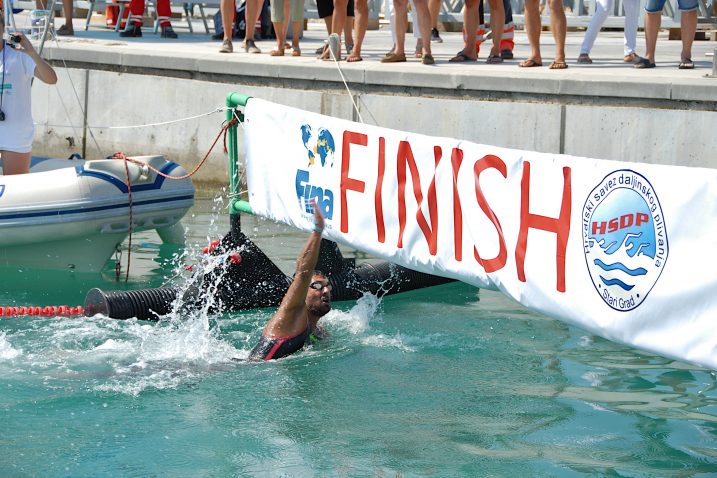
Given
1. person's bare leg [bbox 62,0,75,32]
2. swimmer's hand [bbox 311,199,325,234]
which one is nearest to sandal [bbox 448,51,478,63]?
swimmer's hand [bbox 311,199,325,234]

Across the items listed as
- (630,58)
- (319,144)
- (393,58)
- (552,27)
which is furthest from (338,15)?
(319,144)

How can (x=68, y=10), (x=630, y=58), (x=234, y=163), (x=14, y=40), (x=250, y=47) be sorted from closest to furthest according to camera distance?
(x=234, y=163), (x=14, y=40), (x=630, y=58), (x=250, y=47), (x=68, y=10)

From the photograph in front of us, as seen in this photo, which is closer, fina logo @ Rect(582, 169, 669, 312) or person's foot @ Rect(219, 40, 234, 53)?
fina logo @ Rect(582, 169, 669, 312)

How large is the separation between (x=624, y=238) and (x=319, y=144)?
277 cm

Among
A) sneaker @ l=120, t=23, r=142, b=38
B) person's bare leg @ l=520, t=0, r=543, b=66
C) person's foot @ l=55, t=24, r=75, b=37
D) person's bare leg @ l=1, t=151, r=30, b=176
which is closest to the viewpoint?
person's bare leg @ l=1, t=151, r=30, b=176

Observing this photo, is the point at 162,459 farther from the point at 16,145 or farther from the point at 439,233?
the point at 16,145

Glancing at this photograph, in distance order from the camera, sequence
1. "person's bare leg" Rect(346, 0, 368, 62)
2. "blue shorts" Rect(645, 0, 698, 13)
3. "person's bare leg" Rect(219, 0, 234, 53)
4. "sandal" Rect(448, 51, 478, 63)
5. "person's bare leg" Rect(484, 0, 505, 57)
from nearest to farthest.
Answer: "blue shorts" Rect(645, 0, 698, 13), "person's bare leg" Rect(346, 0, 368, 62), "person's bare leg" Rect(484, 0, 505, 57), "sandal" Rect(448, 51, 478, 63), "person's bare leg" Rect(219, 0, 234, 53)

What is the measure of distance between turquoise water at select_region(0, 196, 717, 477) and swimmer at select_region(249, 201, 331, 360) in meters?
0.12

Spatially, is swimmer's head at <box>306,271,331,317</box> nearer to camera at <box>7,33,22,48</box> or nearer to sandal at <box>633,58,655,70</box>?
camera at <box>7,33,22,48</box>

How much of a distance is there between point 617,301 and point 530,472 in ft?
3.10

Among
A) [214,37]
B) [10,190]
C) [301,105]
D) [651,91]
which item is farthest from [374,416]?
[214,37]

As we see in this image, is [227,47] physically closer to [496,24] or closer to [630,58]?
[496,24]

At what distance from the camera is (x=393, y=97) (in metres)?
11.4

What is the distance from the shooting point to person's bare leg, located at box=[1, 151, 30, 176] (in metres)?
9.23
